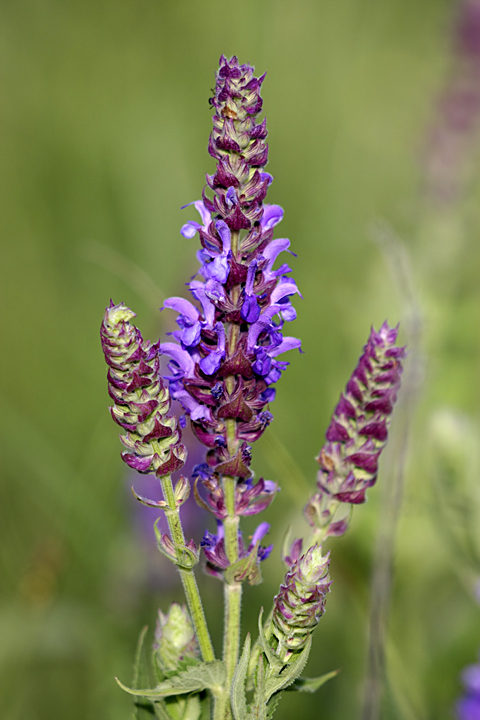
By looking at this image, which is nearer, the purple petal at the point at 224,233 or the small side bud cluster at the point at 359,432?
the purple petal at the point at 224,233

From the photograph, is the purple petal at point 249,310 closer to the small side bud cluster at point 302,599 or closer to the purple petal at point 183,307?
the purple petal at point 183,307

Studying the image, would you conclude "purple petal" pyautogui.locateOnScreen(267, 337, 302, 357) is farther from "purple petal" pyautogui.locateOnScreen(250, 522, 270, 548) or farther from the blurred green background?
the blurred green background

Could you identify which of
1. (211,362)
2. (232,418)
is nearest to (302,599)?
(232,418)

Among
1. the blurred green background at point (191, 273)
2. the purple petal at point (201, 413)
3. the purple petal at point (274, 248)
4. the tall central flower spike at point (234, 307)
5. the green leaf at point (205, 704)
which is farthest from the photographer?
the blurred green background at point (191, 273)

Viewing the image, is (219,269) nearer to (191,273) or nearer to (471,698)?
(471,698)

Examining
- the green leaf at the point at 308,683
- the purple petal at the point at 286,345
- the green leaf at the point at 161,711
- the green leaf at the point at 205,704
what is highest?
the purple petal at the point at 286,345

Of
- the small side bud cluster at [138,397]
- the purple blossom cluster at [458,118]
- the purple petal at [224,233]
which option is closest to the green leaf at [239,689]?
the small side bud cluster at [138,397]

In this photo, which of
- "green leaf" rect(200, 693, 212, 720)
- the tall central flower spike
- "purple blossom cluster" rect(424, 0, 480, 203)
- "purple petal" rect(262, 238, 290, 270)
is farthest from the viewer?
"purple blossom cluster" rect(424, 0, 480, 203)

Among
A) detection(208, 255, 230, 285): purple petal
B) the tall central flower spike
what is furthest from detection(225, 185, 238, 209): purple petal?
detection(208, 255, 230, 285): purple petal
